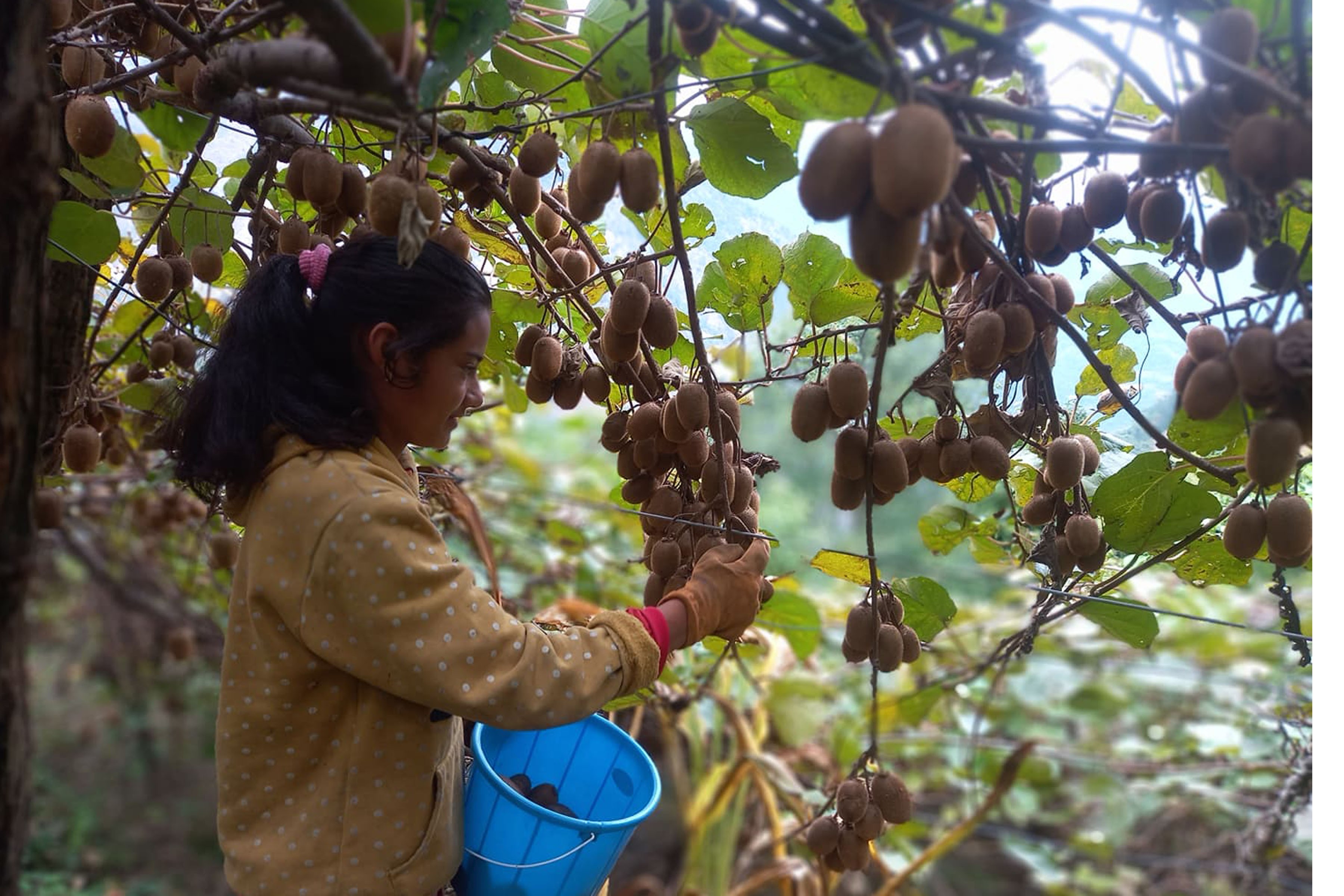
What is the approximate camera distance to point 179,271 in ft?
3.71

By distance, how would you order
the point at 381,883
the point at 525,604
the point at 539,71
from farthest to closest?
the point at 525,604, the point at 539,71, the point at 381,883

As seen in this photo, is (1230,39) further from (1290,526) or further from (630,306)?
(630,306)

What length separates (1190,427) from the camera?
2.98ft

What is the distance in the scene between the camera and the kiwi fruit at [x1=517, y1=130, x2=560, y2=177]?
3.04 feet

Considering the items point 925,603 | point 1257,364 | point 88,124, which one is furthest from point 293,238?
point 1257,364

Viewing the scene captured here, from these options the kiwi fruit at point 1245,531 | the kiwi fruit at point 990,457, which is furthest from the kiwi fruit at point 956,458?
the kiwi fruit at point 1245,531

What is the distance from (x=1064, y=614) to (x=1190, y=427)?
26 cm

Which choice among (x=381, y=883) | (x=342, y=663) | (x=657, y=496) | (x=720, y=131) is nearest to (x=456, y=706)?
(x=342, y=663)

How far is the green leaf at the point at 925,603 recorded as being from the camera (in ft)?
3.49

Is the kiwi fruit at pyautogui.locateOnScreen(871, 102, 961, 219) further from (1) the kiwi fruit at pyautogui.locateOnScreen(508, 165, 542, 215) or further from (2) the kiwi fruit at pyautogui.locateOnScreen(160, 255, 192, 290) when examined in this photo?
(2) the kiwi fruit at pyautogui.locateOnScreen(160, 255, 192, 290)

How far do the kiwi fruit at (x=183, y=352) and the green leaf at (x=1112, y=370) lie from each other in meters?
1.04

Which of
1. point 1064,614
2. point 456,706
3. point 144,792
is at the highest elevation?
point 1064,614

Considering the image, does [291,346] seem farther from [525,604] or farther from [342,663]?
[525,604]

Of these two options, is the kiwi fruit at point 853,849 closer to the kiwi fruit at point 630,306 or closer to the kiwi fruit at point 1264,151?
the kiwi fruit at point 630,306
